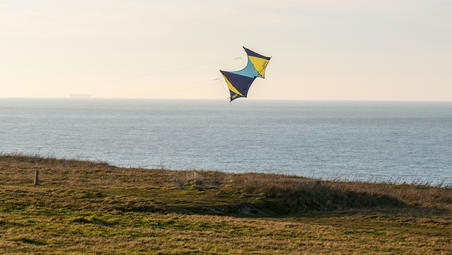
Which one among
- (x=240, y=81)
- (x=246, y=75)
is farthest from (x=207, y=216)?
(x=246, y=75)

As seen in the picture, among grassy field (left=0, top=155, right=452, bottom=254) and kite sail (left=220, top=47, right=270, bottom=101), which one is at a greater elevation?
kite sail (left=220, top=47, right=270, bottom=101)

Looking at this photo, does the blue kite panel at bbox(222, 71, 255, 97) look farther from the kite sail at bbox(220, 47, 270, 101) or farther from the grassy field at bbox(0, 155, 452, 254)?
the grassy field at bbox(0, 155, 452, 254)

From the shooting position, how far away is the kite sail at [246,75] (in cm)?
3044

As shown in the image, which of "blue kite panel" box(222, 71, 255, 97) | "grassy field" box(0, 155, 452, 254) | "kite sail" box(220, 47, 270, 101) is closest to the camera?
"grassy field" box(0, 155, 452, 254)

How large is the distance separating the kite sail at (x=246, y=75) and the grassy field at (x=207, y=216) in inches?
253

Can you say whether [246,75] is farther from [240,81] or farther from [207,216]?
[207,216]

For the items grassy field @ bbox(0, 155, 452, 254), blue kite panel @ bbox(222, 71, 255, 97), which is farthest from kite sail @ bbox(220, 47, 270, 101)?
grassy field @ bbox(0, 155, 452, 254)

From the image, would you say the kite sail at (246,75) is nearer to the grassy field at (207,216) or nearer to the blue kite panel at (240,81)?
the blue kite panel at (240,81)

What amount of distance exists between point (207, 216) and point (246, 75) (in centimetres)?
884

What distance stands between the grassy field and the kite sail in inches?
253

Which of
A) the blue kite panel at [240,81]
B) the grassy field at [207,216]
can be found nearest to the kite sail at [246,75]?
the blue kite panel at [240,81]

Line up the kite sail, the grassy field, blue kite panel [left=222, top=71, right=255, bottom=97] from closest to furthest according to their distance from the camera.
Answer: the grassy field → the kite sail → blue kite panel [left=222, top=71, right=255, bottom=97]

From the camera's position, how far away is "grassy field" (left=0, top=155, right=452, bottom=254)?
19.5 meters

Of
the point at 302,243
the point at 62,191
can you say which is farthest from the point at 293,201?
the point at 62,191
